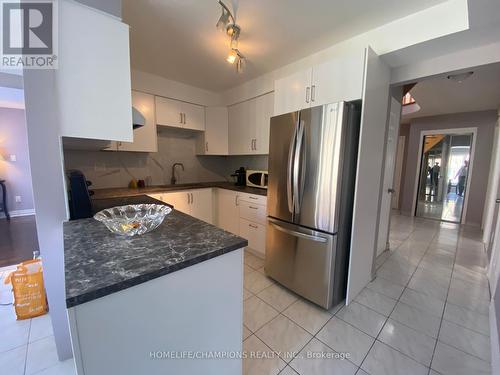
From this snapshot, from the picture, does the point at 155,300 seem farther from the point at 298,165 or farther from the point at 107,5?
the point at 107,5

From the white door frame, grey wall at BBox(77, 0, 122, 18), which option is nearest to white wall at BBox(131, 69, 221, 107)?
grey wall at BBox(77, 0, 122, 18)

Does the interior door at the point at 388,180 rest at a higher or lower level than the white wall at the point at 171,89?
lower

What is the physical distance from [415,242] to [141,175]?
4530 mm

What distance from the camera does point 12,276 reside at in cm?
161

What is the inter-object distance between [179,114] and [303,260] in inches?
107

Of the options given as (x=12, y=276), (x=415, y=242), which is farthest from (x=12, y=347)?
(x=415, y=242)

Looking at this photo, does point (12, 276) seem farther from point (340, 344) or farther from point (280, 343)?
point (340, 344)

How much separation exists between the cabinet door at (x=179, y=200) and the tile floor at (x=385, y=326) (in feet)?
3.97

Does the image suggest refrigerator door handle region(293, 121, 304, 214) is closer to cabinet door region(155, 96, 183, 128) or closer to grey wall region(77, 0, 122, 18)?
grey wall region(77, 0, 122, 18)

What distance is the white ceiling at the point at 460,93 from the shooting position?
2701 mm

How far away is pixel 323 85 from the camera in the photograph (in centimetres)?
182

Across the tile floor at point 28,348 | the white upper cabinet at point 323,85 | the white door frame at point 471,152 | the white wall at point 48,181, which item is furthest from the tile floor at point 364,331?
the white door frame at point 471,152

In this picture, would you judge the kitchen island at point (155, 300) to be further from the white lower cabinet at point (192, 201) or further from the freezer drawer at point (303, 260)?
the white lower cabinet at point (192, 201)

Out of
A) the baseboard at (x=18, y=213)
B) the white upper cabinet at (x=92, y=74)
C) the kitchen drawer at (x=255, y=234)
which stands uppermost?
the white upper cabinet at (x=92, y=74)
